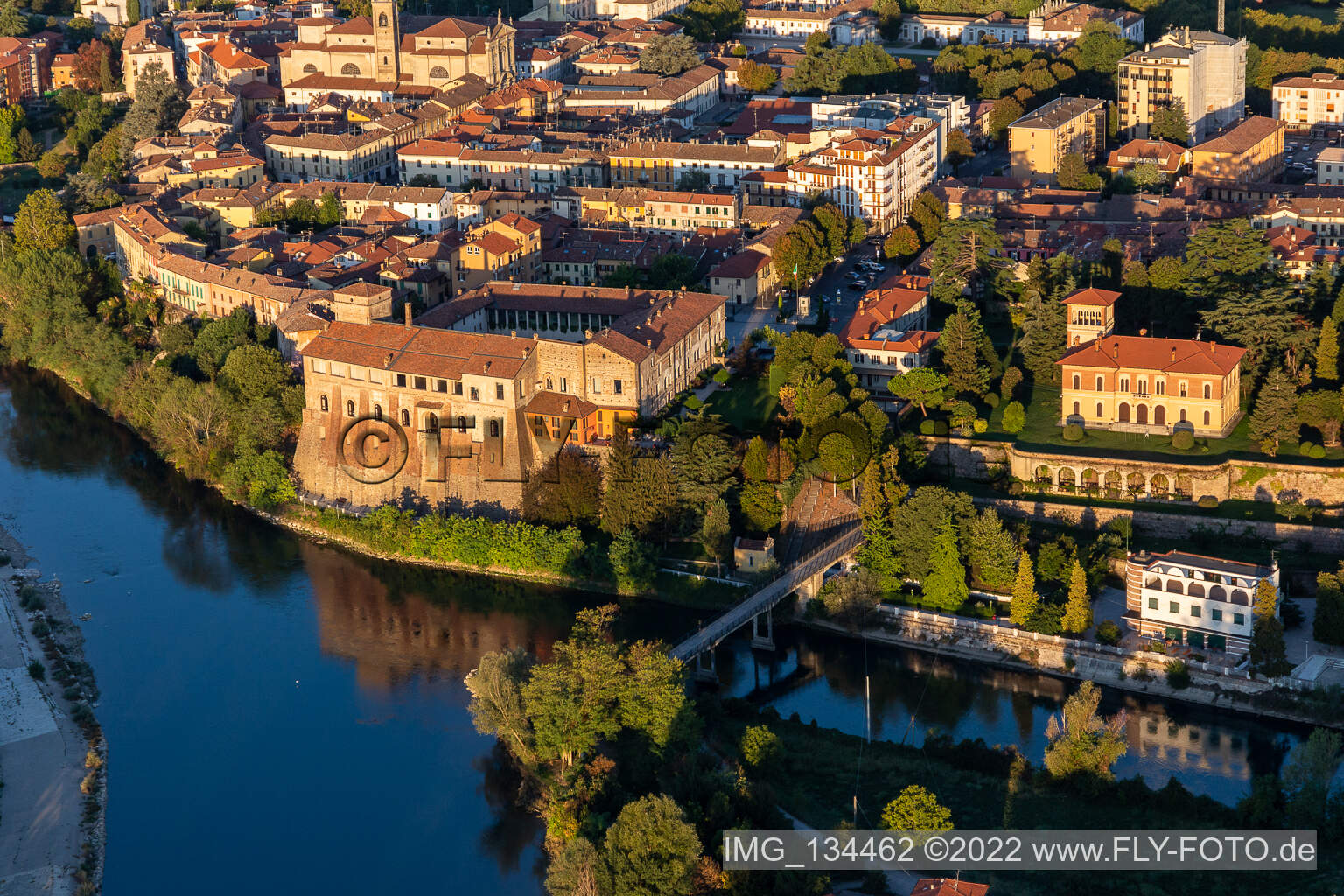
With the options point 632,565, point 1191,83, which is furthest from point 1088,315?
point 1191,83

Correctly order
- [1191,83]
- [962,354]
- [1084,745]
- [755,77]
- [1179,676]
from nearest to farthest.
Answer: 1. [1084,745]
2. [1179,676]
3. [962,354]
4. [1191,83]
5. [755,77]

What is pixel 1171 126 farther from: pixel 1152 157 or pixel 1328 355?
pixel 1328 355

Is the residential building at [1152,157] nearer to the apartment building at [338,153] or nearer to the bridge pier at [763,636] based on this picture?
the apartment building at [338,153]

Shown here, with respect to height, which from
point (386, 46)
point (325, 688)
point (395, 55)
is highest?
point (386, 46)

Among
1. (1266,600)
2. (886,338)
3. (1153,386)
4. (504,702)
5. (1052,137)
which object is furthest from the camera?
(1052,137)

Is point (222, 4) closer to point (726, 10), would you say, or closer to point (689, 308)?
point (726, 10)

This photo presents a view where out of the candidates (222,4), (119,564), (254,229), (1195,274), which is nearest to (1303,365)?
(1195,274)

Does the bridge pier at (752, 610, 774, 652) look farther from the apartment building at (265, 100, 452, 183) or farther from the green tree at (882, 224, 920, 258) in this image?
the apartment building at (265, 100, 452, 183)
